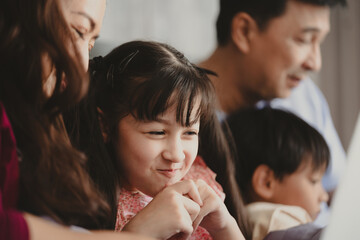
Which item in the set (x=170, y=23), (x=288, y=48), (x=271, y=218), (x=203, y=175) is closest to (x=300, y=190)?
(x=271, y=218)

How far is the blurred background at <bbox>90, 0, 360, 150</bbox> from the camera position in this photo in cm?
242

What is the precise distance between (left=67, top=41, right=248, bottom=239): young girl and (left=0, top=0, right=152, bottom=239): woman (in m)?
0.14

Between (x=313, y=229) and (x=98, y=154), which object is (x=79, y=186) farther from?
(x=313, y=229)

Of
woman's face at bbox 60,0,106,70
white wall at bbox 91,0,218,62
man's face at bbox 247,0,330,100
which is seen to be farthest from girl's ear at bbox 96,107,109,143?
white wall at bbox 91,0,218,62

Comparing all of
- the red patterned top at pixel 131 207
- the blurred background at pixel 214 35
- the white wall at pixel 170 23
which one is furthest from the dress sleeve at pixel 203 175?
the blurred background at pixel 214 35

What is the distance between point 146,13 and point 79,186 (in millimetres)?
1916

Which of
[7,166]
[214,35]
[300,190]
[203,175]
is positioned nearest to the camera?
[7,166]

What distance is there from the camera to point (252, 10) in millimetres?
1681

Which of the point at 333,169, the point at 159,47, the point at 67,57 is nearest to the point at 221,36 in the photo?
the point at 333,169

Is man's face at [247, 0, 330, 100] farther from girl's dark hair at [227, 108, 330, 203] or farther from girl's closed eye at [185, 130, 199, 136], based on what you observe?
girl's closed eye at [185, 130, 199, 136]

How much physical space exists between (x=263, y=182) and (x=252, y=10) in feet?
2.39

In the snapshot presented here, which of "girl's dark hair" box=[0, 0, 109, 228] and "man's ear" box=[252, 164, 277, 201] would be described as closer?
"girl's dark hair" box=[0, 0, 109, 228]

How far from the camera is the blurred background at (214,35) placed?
2422 mm

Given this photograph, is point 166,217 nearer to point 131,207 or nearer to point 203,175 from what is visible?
point 131,207
